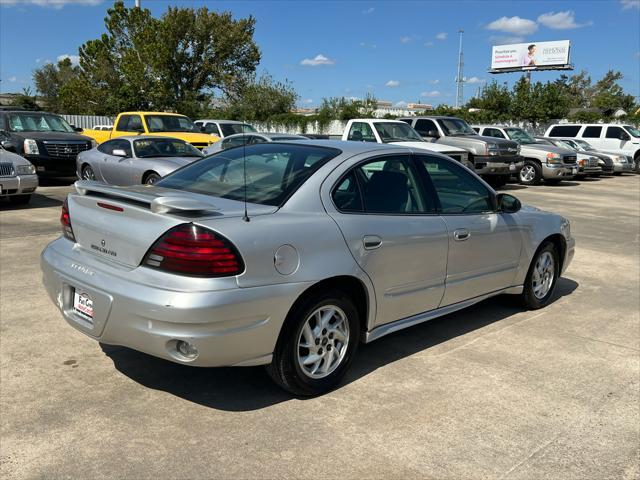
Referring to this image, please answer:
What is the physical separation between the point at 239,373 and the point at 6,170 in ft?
27.9

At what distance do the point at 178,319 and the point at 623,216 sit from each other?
1219cm

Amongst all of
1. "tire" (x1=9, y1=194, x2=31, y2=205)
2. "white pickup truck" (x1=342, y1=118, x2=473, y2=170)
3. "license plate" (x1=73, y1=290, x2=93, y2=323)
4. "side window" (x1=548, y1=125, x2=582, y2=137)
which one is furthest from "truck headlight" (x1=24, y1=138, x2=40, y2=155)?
"side window" (x1=548, y1=125, x2=582, y2=137)

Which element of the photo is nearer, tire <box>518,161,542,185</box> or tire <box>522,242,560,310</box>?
tire <box>522,242,560,310</box>

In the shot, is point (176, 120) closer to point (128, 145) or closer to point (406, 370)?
point (128, 145)

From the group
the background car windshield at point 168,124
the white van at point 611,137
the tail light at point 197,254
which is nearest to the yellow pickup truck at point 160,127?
the background car windshield at point 168,124

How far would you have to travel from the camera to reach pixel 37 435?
3.28 meters

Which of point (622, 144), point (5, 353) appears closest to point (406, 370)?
point (5, 353)

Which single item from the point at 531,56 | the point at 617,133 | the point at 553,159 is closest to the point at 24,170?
the point at 553,159

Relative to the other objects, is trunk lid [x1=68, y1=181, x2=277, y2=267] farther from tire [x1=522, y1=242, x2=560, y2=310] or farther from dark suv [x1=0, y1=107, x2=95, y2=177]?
dark suv [x1=0, y1=107, x2=95, y2=177]

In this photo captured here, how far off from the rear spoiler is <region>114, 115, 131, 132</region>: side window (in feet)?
45.4

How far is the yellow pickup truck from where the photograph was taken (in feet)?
53.8

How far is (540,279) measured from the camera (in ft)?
19.2

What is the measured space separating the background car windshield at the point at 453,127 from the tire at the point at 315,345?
1488cm

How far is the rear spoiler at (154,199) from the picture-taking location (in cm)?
336
